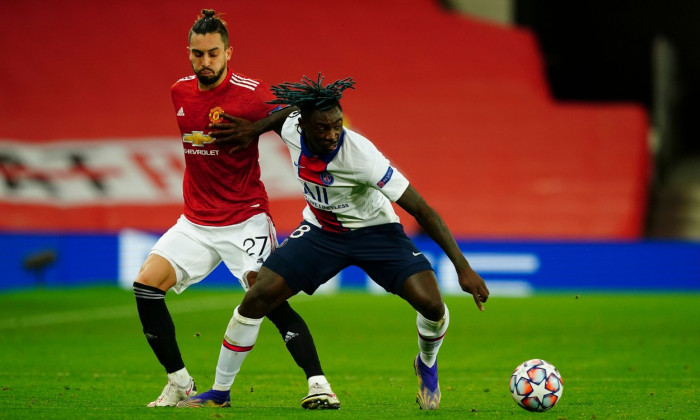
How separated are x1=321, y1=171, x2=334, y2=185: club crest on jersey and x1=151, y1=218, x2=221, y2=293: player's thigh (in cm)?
92

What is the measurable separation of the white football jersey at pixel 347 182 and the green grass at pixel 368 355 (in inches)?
47.4

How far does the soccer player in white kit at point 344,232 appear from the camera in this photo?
630 centimetres

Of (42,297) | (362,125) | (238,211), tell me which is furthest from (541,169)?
(238,211)

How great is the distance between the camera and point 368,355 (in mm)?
11055

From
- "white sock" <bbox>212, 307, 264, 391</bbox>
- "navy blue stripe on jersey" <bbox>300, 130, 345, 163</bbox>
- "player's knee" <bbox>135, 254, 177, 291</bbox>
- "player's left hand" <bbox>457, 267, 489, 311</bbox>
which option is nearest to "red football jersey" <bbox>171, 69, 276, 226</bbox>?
"player's knee" <bbox>135, 254, 177, 291</bbox>

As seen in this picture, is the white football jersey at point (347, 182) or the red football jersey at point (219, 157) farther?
the red football jersey at point (219, 157)

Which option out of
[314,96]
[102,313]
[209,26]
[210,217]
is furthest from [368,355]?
[102,313]

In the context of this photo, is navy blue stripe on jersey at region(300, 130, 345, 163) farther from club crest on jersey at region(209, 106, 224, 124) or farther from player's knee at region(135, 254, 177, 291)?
player's knee at region(135, 254, 177, 291)

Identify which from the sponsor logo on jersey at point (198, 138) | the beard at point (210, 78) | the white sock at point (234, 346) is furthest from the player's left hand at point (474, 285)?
the beard at point (210, 78)

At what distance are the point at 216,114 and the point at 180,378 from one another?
1.70 m

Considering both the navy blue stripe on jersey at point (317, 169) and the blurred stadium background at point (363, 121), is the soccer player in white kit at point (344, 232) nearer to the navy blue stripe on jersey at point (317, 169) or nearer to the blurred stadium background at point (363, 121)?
the navy blue stripe on jersey at point (317, 169)

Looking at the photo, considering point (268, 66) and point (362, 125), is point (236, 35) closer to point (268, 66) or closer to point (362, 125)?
point (268, 66)

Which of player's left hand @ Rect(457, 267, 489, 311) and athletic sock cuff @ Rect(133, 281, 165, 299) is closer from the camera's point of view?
player's left hand @ Rect(457, 267, 489, 311)

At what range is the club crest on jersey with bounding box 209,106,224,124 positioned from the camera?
22.6 ft
